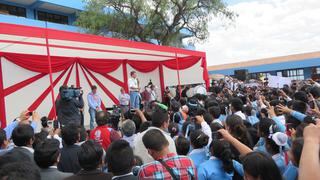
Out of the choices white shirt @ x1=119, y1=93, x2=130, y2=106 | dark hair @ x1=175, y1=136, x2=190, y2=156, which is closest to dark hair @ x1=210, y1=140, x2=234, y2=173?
dark hair @ x1=175, y1=136, x2=190, y2=156

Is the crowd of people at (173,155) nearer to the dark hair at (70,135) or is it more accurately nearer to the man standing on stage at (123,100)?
the dark hair at (70,135)

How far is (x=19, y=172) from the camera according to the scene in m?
1.44

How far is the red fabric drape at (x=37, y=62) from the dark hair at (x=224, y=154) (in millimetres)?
7709

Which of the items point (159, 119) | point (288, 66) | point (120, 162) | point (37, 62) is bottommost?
point (120, 162)

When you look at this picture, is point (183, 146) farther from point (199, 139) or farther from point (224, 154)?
point (224, 154)

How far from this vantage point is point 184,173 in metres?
2.40

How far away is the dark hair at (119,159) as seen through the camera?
7.50 ft

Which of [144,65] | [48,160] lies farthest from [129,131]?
A: [144,65]

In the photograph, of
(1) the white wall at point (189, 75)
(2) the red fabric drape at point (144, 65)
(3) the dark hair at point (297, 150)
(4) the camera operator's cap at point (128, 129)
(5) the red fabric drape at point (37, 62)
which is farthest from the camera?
(1) the white wall at point (189, 75)

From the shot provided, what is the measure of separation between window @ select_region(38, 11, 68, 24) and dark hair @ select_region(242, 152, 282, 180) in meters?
22.3

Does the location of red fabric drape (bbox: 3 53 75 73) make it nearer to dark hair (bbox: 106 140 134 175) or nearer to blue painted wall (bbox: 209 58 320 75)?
dark hair (bbox: 106 140 134 175)

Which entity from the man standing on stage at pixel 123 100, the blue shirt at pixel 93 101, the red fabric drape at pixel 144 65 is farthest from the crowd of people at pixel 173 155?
the red fabric drape at pixel 144 65

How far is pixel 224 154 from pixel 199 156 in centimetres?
43

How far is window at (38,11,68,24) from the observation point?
2219cm
